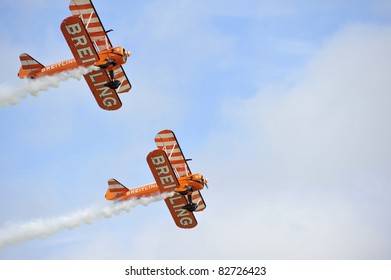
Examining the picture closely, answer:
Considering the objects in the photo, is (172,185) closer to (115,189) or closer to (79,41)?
(115,189)

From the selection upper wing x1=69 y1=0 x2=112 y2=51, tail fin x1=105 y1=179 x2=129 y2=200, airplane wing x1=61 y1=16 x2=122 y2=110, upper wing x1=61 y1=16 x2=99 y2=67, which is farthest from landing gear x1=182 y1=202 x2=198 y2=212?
upper wing x1=69 y1=0 x2=112 y2=51

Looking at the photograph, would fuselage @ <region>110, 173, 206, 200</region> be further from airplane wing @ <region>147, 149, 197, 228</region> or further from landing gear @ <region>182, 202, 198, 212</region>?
landing gear @ <region>182, 202, 198, 212</region>

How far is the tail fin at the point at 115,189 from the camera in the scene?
2940 inches

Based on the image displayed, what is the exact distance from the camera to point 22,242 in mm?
70875

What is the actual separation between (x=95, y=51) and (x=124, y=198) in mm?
8811

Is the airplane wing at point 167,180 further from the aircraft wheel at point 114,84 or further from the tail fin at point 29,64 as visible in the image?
the tail fin at point 29,64

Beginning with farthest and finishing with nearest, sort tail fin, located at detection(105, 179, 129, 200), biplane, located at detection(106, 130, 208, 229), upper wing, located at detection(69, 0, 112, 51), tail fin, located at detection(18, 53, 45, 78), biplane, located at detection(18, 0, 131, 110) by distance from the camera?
tail fin, located at detection(105, 179, 129, 200) → tail fin, located at detection(18, 53, 45, 78) → biplane, located at detection(106, 130, 208, 229) → upper wing, located at detection(69, 0, 112, 51) → biplane, located at detection(18, 0, 131, 110)

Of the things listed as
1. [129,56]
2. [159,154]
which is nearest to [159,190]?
[159,154]

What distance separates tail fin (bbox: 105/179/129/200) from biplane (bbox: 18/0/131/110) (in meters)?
4.10

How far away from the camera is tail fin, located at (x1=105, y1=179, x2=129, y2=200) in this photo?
74688mm

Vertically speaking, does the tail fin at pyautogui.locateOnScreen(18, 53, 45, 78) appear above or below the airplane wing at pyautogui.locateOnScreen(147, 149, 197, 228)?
above

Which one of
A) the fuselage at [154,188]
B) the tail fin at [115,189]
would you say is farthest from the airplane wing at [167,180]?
the tail fin at [115,189]

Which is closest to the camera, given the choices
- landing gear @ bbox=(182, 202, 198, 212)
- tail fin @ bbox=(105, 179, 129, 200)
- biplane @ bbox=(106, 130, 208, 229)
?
biplane @ bbox=(106, 130, 208, 229)

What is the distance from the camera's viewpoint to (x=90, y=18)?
2783 inches
